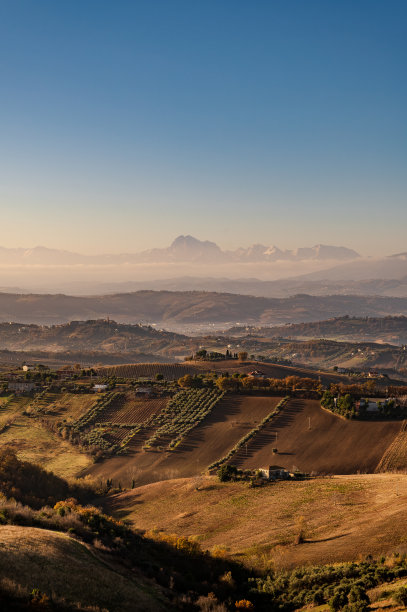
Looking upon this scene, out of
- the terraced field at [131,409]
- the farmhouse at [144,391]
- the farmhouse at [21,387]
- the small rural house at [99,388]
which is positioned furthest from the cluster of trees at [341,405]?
the farmhouse at [21,387]

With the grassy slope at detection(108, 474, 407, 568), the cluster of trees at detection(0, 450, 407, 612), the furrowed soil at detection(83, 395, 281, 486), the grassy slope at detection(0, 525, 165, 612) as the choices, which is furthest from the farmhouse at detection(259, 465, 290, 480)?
the grassy slope at detection(0, 525, 165, 612)

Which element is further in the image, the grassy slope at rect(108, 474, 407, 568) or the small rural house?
the small rural house

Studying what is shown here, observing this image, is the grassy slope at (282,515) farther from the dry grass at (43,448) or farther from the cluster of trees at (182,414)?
A: the cluster of trees at (182,414)

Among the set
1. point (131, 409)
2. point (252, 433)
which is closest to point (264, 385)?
point (252, 433)

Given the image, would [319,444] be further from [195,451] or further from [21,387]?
[21,387]

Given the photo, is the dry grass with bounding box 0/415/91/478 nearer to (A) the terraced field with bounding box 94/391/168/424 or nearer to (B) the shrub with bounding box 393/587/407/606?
(A) the terraced field with bounding box 94/391/168/424
